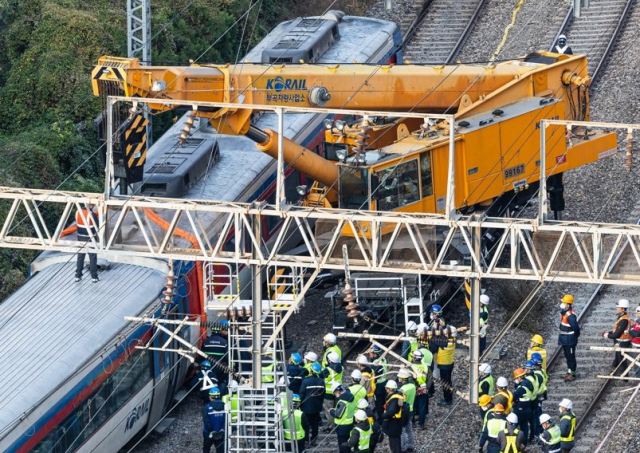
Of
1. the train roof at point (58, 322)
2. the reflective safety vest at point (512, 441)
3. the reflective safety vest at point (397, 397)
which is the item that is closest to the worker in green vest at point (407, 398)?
the reflective safety vest at point (397, 397)

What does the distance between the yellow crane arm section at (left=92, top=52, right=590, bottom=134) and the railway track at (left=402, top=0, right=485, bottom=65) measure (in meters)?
8.84

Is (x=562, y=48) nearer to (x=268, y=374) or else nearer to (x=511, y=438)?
(x=268, y=374)

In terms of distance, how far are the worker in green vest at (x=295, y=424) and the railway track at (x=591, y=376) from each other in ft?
14.2

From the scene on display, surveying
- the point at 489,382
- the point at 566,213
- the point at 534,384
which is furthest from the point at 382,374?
the point at 566,213

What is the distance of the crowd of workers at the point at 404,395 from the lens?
2502 centimetres

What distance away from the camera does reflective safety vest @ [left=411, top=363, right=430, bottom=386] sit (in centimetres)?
2634

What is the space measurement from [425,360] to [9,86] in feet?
47.4

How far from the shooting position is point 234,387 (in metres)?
25.1

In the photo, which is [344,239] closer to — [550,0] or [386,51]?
[386,51]

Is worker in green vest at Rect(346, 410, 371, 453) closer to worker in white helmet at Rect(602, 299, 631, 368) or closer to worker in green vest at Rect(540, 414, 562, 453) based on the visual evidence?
worker in green vest at Rect(540, 414, 562, 453)

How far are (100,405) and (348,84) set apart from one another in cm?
773

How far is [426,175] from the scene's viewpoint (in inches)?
1142

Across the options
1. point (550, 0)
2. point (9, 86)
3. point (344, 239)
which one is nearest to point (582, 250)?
point (344, 239)

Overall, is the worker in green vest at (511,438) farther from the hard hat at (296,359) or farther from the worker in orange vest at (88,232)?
the worker in orange vest at (88,232)
